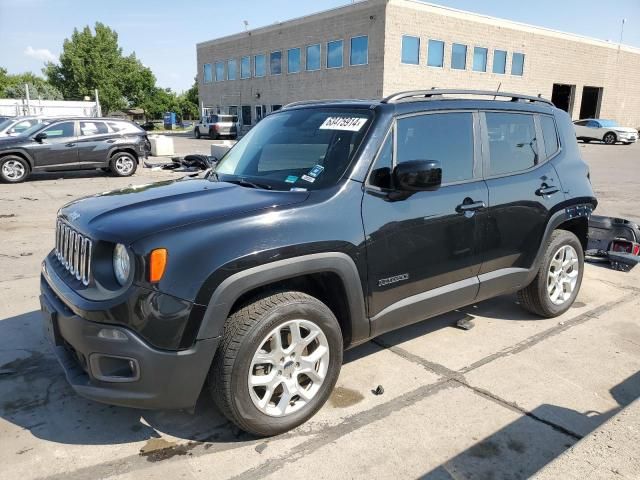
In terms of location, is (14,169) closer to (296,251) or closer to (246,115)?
(296,251)

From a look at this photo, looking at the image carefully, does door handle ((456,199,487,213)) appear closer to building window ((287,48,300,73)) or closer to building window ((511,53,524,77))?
building window ((287,48,300,73))

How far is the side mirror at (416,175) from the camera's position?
9.93ft

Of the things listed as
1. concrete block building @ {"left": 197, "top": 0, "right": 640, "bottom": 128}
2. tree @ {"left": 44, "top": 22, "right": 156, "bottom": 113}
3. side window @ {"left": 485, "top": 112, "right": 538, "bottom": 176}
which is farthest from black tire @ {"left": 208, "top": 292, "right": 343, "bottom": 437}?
tree @ {"left": 44, "top": 22, "right": 156, "bottom": 113}

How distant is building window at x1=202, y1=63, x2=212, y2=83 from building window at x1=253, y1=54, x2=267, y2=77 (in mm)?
8193

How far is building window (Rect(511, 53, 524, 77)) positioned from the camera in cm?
3831

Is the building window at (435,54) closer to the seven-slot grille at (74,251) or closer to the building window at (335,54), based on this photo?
the building window at (335,54)

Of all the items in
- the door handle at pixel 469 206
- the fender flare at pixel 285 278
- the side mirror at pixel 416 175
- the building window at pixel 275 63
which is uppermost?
the building window at pixel 275 63

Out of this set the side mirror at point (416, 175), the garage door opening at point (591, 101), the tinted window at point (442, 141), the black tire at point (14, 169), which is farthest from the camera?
the garage door opening at point (591, 101)

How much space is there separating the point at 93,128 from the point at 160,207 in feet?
41.6

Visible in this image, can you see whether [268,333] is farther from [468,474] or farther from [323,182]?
[468,474]

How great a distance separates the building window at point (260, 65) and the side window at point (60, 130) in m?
29.9

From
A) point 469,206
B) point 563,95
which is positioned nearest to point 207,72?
point 563,95

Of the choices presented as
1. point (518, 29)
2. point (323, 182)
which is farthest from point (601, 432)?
point (518, 29)

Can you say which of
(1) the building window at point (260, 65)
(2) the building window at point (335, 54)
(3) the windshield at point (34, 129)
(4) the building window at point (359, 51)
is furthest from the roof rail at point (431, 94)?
(1) the building window at point (260, 65)
